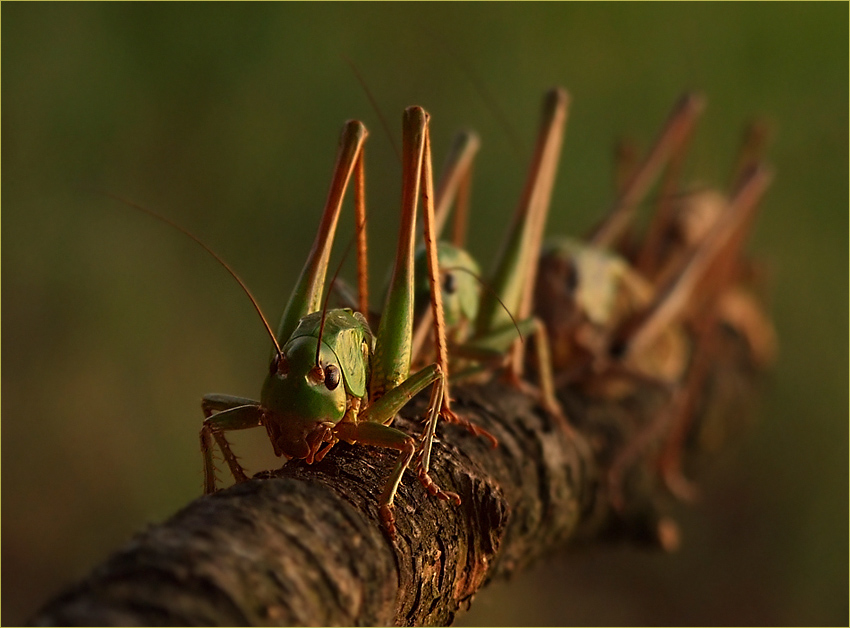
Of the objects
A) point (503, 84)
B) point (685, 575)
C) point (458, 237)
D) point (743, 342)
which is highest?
point (503, 84)

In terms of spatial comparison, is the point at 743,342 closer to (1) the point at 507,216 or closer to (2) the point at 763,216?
(1) the point at 507,216

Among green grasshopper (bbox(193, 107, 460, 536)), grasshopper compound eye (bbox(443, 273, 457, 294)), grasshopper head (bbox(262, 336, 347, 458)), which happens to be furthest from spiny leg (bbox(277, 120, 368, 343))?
grasshopper compound eye (bbox(443, 273, 457, 294))

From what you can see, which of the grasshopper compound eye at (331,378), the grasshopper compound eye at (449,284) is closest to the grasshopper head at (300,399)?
the grasshopper compound eye at (331,378)

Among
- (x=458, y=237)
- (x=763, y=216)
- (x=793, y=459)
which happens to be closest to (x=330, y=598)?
(x=458, y=237)

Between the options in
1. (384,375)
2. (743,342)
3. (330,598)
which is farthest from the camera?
(743,342)

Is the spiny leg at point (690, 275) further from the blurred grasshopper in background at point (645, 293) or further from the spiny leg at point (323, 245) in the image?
the spiny leg at point (323, 245)

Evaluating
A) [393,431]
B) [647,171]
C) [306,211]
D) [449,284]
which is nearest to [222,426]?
[393,431]

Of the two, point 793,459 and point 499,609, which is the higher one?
point 499,609
